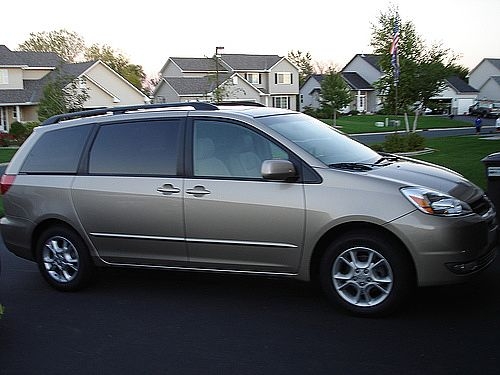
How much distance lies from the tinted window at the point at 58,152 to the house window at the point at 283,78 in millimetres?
65601

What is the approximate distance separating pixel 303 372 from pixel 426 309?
1.68 m

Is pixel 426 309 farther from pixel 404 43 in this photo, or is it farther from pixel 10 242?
pixel 404 43

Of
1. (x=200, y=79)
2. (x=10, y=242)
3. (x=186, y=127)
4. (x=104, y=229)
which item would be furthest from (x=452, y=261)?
(x=200, y=79)

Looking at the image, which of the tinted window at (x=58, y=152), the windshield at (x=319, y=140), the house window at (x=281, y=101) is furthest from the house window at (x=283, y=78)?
the windshield at (x=319, y=140)

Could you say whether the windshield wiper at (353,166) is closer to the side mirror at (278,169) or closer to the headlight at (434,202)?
the side mirror at (278,169)

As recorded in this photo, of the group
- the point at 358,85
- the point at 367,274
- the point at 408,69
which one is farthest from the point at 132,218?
the point at 358,85

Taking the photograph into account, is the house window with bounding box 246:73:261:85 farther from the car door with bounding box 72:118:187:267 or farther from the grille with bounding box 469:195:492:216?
the grille with bounding box 469:195:492:216

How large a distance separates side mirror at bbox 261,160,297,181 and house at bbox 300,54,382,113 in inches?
2800

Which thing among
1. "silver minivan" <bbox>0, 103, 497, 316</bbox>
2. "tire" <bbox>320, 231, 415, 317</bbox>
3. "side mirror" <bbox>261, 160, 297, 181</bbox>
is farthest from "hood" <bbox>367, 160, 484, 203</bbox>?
"side mirror" <bbox>261, 160, 297, 181</bbox>

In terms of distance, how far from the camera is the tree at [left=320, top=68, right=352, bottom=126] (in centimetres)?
5684

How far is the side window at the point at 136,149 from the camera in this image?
238 inches

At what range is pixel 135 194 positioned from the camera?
238 inches

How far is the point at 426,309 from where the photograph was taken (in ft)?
17.9

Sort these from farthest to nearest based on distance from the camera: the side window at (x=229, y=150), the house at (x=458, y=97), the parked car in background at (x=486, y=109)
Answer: the house at (x=458, y=97)
the parked car in background at (x=486, y=109)
the side window at (x=229, y=150)
